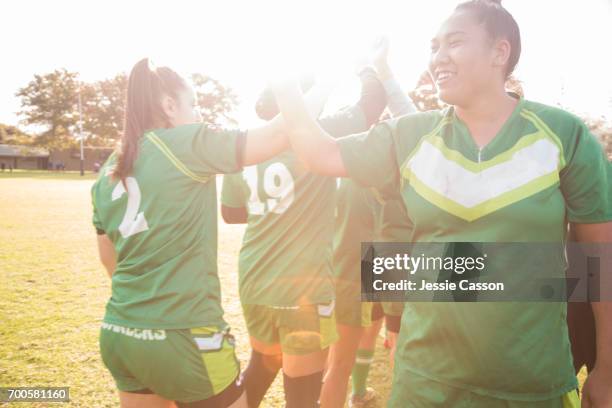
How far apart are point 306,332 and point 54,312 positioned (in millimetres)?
5017

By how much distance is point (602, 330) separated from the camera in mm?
1783

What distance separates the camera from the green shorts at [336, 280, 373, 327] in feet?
11.3

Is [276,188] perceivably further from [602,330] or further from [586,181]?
[602,330]

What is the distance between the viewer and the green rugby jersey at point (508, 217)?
64.1 inches

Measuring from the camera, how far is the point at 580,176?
164 centimetres

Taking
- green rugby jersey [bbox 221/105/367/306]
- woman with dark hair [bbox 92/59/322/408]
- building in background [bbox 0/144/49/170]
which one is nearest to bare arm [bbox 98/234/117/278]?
woman with dark hair [bbox 92/59/322/408]

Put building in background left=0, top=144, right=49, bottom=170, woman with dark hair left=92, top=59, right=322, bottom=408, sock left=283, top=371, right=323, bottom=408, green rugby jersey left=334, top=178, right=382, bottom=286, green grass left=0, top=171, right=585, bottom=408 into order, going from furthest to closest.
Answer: building in background left=0, top=144, right=49, bottom=170
green grass left=0, top=171, right=585, bottom=408
green rugby jersey left=334, top=178, right=382, bottom=286
sock left=283, top=371, right=323, bottom=408
woman with dark hair left=92, top=59, right=322, bottom=408

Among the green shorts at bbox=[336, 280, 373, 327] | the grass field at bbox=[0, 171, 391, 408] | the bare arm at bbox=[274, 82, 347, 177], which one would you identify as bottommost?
the grass field at bbox=[0, 171, 391, 408]

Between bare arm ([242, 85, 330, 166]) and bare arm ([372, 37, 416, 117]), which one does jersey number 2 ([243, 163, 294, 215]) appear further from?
bare arm ([372, 37, 416, 117])

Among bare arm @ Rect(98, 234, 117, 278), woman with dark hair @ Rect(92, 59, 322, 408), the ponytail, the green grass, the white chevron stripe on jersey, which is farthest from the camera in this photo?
the green grass

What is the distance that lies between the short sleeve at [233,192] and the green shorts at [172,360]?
1302 mm

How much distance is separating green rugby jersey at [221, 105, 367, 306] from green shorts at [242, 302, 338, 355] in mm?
50

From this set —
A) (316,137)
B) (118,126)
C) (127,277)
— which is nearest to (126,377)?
(127,277)

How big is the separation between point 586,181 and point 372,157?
818 mm
